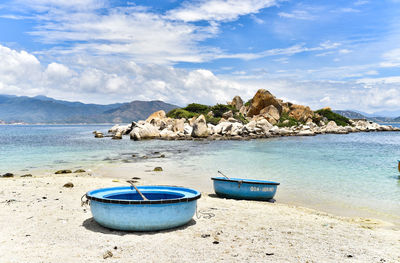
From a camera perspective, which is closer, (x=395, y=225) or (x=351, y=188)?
(x=395, y=225)

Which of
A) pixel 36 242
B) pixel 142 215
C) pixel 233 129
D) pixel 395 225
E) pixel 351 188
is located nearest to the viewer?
pixel 36 242

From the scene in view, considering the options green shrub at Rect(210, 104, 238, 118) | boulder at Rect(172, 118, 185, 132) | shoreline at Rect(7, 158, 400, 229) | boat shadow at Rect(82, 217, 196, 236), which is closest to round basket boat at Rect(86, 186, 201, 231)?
boat shadow at Rect(82, 217, 196, 236)

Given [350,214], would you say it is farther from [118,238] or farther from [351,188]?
[118,238]

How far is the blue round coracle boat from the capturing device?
12.5 metres

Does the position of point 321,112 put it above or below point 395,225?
above

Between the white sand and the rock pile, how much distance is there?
42.9m

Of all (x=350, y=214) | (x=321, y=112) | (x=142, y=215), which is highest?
(x=321, y=112)

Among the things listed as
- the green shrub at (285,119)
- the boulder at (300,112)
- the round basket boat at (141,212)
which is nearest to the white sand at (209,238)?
the round basket boat at (141,212)

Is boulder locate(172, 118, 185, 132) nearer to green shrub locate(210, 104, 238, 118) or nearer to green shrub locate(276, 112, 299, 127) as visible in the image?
green shrub locate(210, 104, 238, 118)

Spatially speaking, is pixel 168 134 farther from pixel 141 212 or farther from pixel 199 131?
pixel 141 212

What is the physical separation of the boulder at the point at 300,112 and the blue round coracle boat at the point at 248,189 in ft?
251

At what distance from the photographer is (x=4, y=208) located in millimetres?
10234

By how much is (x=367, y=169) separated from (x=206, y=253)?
65.1 ft

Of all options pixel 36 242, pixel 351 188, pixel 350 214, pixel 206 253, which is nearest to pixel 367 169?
pixel 351 188
